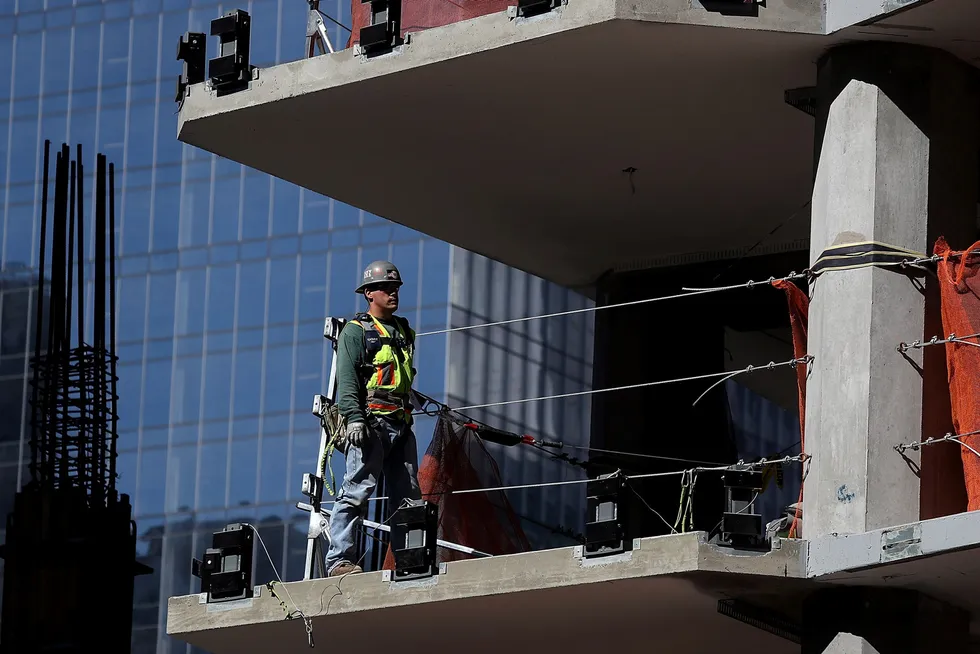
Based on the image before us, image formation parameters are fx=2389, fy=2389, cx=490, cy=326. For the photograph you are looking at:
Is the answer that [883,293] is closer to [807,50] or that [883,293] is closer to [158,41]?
[807,50]

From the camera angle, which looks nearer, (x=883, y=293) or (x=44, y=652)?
(x=883, y=293)

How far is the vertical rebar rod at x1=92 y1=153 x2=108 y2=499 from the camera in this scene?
189ft

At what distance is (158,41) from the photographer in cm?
6275

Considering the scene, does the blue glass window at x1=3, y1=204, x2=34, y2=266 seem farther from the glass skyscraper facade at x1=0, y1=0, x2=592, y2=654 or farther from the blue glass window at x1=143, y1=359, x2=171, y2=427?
the blue glass window at x1=143, y1=359, x2=171, y2=427

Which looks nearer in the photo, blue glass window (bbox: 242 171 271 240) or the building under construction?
the building under construction

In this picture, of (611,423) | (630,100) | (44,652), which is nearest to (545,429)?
(44,652)

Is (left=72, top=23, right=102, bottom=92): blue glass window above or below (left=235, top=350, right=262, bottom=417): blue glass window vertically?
above

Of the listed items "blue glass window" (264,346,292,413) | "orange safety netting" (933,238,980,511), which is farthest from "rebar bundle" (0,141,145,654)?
"orange safety netting" (933,238,980,511)

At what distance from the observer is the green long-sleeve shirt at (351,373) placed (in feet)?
56.8

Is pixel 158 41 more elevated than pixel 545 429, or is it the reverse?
pixel 158 41

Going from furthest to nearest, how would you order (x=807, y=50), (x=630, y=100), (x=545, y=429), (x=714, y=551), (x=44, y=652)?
(x=44, y=652) → (x=545, y=429) → (x=630, y=100) → (x=807, y=50) → (x=714, y=551)

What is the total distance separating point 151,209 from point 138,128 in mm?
2543

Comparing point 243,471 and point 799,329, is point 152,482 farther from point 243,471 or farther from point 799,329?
point 799,329

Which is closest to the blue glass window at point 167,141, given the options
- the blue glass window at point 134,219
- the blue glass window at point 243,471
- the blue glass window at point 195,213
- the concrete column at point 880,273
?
the blue glass window at point 134,219
